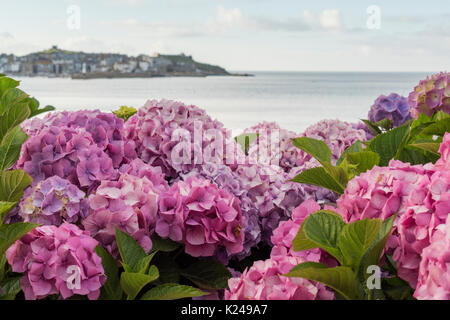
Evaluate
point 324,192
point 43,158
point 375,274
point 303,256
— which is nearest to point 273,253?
point 303,256

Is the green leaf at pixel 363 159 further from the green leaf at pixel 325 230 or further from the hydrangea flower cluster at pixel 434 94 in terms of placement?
the hydrangea flower cluster at pixel 434 94

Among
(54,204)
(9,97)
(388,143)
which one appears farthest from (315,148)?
(9,97)

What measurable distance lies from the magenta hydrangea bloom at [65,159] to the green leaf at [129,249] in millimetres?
430

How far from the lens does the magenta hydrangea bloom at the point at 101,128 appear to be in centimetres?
195

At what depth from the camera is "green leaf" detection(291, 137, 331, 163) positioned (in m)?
1.61

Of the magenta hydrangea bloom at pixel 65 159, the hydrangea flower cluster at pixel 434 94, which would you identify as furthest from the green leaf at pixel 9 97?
the hydrangea flower cluster at pixel 434 94

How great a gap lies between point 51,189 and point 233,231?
52cm

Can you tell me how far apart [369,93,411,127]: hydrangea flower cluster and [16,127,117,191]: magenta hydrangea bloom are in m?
2.16

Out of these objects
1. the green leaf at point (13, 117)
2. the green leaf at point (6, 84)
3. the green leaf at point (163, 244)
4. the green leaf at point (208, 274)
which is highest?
the green leaf at point (6, 84)

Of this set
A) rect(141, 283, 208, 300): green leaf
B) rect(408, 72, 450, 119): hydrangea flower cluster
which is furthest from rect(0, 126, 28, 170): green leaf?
rect(408, 72, 450, 119): hydrangea flower cluster

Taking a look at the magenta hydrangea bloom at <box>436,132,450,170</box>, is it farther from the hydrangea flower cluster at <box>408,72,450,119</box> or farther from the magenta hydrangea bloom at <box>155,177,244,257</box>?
the hydrangea flower cluster at <box>408,72,450,119</box>

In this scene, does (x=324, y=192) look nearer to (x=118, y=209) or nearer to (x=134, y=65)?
(x=118, y=209)
